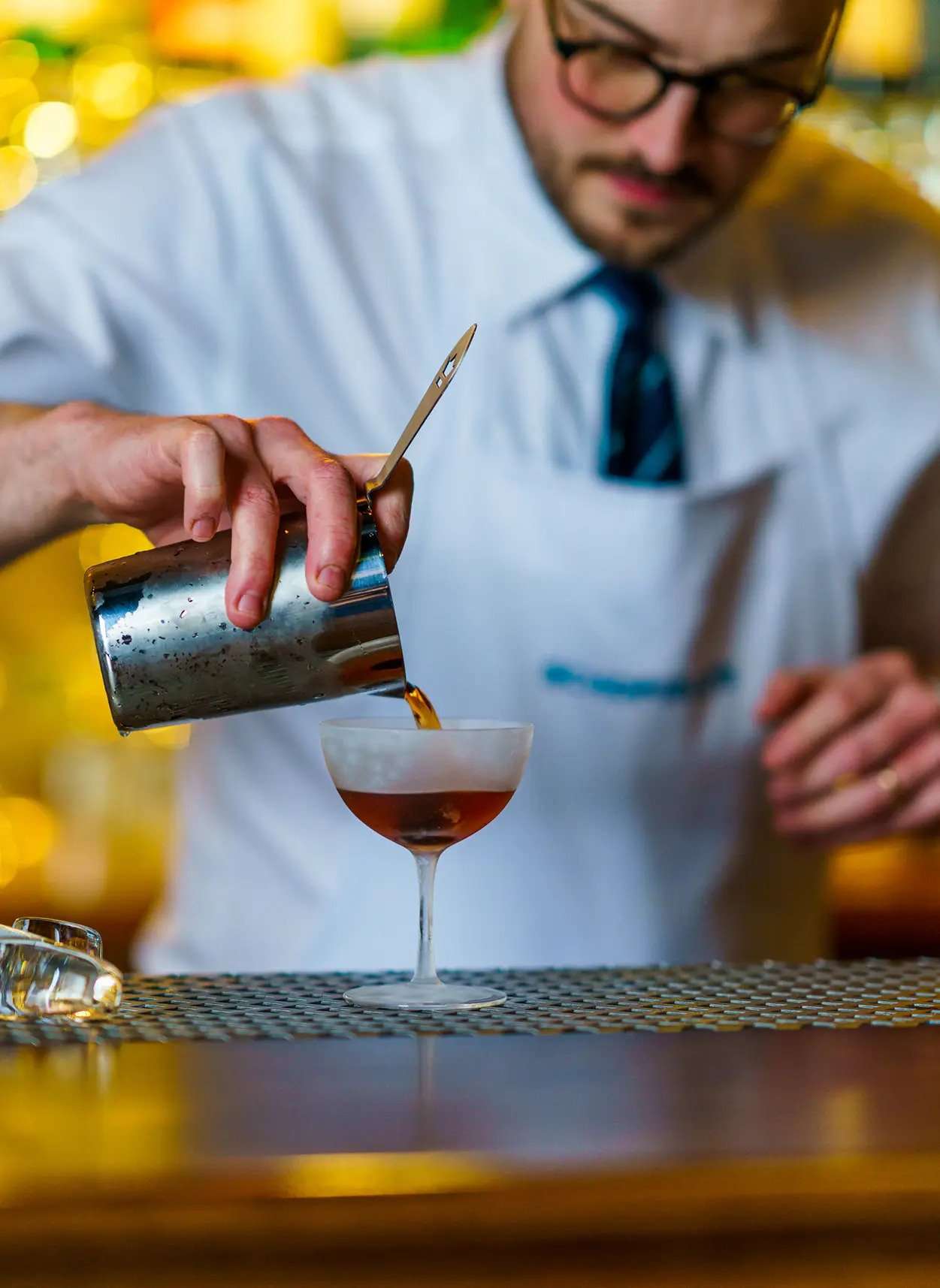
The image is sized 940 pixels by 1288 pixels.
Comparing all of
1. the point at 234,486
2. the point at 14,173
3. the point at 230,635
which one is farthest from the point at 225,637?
the point at 14,173

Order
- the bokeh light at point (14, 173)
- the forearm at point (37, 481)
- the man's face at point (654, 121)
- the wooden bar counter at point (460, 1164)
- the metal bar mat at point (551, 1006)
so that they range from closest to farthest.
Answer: the wooden bar counter at point (460, 1164)
the metal bar mat at point (551, 1006)
the forearm at point (37, 481)
the man's face at point (654, 121)
the bokeh light at point (14, 173)

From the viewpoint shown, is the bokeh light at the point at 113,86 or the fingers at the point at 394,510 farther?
the bokeh light at the point at 113,86

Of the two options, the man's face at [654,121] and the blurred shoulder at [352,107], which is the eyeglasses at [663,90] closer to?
the man's face at [654,121]

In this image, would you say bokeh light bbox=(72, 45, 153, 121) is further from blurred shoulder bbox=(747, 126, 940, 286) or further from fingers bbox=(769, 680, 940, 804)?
fingers bbox=(769, 680, 940, 804)

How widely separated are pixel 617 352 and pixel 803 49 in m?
0.36

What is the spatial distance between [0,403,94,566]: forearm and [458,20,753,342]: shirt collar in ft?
1.83

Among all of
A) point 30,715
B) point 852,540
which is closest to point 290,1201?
point 852,540

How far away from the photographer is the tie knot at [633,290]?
1.69m

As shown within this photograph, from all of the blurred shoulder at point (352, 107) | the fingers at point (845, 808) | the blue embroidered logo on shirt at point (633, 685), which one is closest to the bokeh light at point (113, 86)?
the blurred shoulder at point (352, 107)

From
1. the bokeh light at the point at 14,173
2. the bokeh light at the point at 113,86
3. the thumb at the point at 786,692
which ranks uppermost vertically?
the bokeh light at the point at 113,86

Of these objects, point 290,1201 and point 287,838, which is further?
point 287,838

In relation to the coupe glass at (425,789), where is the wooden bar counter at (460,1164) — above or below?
below

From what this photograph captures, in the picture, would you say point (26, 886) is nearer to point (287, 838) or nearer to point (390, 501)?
point (287, 838)

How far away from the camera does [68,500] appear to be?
1233 mm
